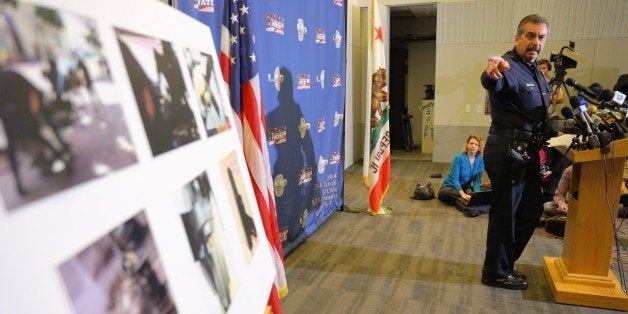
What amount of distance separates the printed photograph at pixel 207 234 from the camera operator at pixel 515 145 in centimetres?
→ 171

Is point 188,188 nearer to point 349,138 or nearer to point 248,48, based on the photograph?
point 248,48

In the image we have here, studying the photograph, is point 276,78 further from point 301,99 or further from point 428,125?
point 428,125

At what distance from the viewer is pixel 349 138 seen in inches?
239

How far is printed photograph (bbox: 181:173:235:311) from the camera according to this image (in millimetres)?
622

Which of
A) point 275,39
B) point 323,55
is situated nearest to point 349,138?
point 323,55

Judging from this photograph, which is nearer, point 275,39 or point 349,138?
point 275,39

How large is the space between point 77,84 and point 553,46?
616 centimetres

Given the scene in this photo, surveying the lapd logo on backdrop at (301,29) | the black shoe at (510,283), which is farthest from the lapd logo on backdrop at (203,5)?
the black shoe at (510,283)

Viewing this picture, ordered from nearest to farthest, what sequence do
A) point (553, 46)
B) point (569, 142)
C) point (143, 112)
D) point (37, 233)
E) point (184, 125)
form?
point (37, 233), point (143, 112), point (184, 125), point (569, 142), point (553, 46)

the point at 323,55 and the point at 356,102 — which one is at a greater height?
the point at 323,55

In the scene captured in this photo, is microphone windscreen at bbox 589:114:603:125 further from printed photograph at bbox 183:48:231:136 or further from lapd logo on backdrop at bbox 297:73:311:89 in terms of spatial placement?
printed photograph at bbox 183:48:231:136

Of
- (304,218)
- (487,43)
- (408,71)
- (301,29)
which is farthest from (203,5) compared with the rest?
(408,71)

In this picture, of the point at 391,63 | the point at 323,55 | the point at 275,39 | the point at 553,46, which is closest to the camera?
the point at 275,39

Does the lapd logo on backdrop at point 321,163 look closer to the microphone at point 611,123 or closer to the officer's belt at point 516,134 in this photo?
the officer's belt at point 516,134
